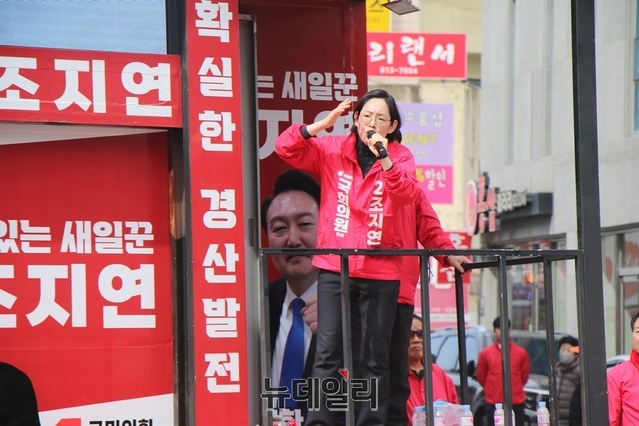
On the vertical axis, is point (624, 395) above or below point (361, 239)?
below

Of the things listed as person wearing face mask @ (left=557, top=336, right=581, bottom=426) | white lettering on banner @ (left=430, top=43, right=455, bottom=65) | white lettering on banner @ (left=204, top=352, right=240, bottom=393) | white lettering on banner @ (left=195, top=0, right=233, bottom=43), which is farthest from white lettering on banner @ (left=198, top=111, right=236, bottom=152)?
white lettering on banner @ (left=430, top=43, right=455, bottom=65)

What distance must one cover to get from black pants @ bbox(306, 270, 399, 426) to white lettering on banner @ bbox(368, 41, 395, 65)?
50.6 ft

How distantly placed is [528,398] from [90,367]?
33.2 ft

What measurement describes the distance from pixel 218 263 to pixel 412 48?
16.3 meters

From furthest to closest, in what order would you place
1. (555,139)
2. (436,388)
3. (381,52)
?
(555,139) < (381,52) < (436,388)

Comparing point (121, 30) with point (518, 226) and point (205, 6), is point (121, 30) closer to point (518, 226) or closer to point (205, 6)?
point (205, 6)

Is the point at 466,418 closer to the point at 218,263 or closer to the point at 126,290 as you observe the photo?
the point at 218,263

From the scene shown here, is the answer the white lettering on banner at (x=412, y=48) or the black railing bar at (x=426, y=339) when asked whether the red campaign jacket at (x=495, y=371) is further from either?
the black railing bar at (x=426, y=339)

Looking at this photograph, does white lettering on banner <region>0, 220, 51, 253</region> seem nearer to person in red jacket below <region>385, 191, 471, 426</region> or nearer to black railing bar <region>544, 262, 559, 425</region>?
person in red jacket below <region>385, 191, 471, 426</region>

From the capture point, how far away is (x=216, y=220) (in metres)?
4.25

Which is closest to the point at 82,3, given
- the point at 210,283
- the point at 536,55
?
the point at 210,283

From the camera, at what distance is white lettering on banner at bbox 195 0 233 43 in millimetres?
4312

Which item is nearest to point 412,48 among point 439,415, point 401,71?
point 401,71

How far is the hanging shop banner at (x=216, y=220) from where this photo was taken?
421 cm
